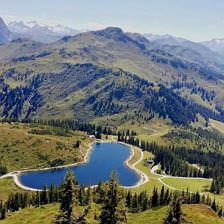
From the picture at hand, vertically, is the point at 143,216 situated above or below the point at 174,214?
below

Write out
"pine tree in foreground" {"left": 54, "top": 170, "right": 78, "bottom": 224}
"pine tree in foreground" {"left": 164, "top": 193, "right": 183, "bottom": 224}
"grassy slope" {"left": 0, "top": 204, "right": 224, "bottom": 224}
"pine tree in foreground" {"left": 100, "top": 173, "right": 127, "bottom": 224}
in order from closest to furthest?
"pine tree in foreground" {"left": 54, "top": 170, "right": 78, "bottom": 224} < "pine tree in foreground" {"left": 100, "top": 173, "right": 127, "bottom": 224} < "pine tree in foreground" {"left": 164, "top": 193, "right": 183, "bottom": 224} < "grassy slope" {"left": 0, "top": 204, "right": 224, "bottom": 224}

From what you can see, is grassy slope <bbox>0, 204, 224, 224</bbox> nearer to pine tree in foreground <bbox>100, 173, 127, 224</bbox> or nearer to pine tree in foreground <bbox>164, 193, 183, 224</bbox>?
pine tree in foreground <bbox>164, 193, 183, 224</bbox>

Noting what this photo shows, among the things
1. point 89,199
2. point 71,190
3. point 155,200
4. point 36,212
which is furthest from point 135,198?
point 71,190

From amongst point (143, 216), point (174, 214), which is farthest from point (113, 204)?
point (143, 216)

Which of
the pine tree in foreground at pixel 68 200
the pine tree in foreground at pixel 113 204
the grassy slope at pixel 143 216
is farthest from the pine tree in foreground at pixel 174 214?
the pine tree in foreground at pixel 68 200

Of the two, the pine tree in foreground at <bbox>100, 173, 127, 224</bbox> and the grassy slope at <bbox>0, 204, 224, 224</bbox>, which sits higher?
the pine tree in foreground at <bbox>100, 173, 127, 224</bbox>

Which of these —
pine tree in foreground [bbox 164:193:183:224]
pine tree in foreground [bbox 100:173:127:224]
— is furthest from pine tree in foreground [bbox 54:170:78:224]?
pine tree in foreground [bbox 164:193:183:224]

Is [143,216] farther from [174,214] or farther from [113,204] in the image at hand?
[113,204]

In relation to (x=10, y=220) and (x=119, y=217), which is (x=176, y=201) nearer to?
(x=119, y=217)
